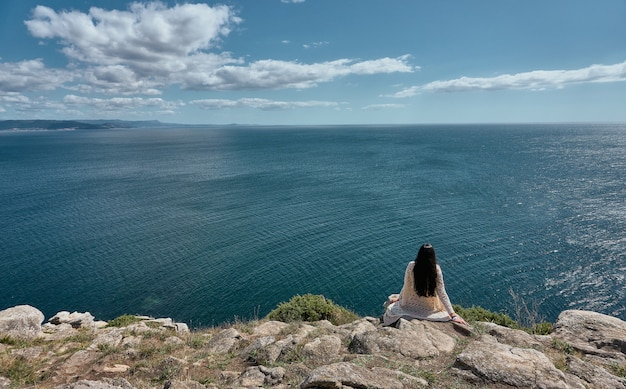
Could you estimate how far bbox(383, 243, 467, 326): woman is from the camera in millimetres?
10438

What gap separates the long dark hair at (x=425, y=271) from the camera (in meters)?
10.2

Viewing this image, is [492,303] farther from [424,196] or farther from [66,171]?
[66,171]

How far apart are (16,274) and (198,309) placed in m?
24.6

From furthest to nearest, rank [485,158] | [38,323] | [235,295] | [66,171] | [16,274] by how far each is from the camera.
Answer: [485,158]
[66,171]
[16,274]
[235,295]
[38,323]

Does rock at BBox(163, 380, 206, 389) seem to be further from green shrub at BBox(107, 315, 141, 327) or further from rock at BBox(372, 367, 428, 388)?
green shrub at BBox(107, 315, 141, 327)

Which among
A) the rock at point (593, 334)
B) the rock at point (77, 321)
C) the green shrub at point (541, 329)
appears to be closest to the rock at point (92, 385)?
the rock at point (77, 321)

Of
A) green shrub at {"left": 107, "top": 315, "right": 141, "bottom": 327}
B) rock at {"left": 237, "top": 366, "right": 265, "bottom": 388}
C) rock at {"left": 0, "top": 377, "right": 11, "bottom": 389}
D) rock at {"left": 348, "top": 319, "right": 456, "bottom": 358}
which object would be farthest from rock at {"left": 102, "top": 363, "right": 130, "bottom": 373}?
green shrub at {"left": 107, "top": 315, "right": 141, "bottom": 327}

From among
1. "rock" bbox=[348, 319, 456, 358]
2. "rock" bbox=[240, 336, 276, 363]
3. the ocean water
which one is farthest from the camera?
the ocean water

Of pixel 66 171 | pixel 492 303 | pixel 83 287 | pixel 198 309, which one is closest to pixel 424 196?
pixel 492 303

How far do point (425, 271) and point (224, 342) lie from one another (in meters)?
8.19

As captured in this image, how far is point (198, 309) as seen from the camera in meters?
35.8

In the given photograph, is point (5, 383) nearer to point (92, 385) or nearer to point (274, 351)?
point (92, 385)

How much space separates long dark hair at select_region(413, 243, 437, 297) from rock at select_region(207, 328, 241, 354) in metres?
7.25

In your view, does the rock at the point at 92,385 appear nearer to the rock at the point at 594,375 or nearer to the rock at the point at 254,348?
the rock at the point at 254,348
